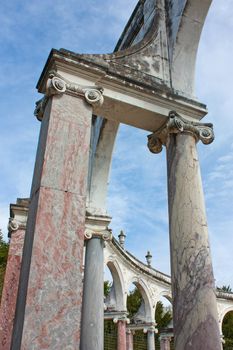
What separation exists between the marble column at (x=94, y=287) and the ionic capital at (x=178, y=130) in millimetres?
5499

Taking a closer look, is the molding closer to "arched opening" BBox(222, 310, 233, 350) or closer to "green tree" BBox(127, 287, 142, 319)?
"green tree" BBox(127, 287, 142, 319)

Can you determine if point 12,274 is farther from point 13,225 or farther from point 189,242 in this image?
point 189,242

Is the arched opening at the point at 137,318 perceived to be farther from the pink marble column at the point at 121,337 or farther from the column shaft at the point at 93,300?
the column shaft at the point at 93,300

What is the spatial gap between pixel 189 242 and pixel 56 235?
3118mm

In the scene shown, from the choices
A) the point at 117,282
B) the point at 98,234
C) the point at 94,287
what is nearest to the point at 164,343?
the point at 117,282

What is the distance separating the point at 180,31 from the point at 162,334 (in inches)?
1128

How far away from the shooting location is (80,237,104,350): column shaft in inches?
538

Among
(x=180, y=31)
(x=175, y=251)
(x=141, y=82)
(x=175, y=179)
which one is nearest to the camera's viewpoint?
(x=175, y=251)

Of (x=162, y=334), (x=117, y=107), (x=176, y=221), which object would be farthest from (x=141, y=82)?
(x=162, y=334)

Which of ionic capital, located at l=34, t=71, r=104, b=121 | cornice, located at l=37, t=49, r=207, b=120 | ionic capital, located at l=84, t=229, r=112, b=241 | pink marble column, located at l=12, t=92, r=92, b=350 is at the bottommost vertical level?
pink marble column, located at l=12, t=92, r=92, b=350

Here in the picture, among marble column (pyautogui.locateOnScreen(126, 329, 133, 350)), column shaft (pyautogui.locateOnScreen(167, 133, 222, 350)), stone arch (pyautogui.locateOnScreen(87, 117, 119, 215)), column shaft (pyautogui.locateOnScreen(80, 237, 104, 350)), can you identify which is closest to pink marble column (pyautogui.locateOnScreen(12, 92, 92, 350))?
column shaft (pyautogui.locateOnScreen(167, 133, 222, 350))

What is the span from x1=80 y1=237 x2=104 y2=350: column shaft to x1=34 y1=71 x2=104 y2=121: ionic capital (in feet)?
23.3

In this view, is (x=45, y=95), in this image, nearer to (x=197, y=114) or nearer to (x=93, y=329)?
(x=197, y=114)

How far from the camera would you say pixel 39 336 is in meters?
6.65
